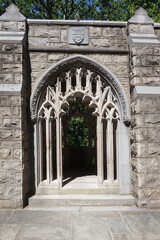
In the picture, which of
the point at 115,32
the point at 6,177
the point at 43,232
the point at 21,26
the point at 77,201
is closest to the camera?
the point at 43,232

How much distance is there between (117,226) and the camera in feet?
9.70

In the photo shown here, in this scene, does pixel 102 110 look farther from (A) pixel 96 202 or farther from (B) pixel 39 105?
(A) pixel 96 202

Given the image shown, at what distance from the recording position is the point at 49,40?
4.11 m

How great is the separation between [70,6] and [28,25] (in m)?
8.91

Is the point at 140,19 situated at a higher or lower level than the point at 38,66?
higher

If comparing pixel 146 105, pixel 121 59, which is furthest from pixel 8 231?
pixel 121 59

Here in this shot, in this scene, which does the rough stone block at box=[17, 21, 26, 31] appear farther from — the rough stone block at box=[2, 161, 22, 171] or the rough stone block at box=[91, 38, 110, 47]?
the rough stone block at box=[2, 161, 22, 171]

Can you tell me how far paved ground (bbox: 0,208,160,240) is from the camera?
2699 millimetres

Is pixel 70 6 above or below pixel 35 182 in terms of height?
above

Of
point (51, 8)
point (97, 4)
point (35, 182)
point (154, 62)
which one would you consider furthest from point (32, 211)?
point (97, 4)

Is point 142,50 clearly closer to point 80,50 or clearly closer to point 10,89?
point 80,50

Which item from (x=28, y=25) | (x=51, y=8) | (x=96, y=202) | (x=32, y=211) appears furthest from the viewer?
(x=51, y=8)

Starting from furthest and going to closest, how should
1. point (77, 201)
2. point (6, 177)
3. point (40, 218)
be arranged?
point (77, 201), point (6, 177), point (40, 218)

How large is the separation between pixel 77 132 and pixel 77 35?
8.46m
